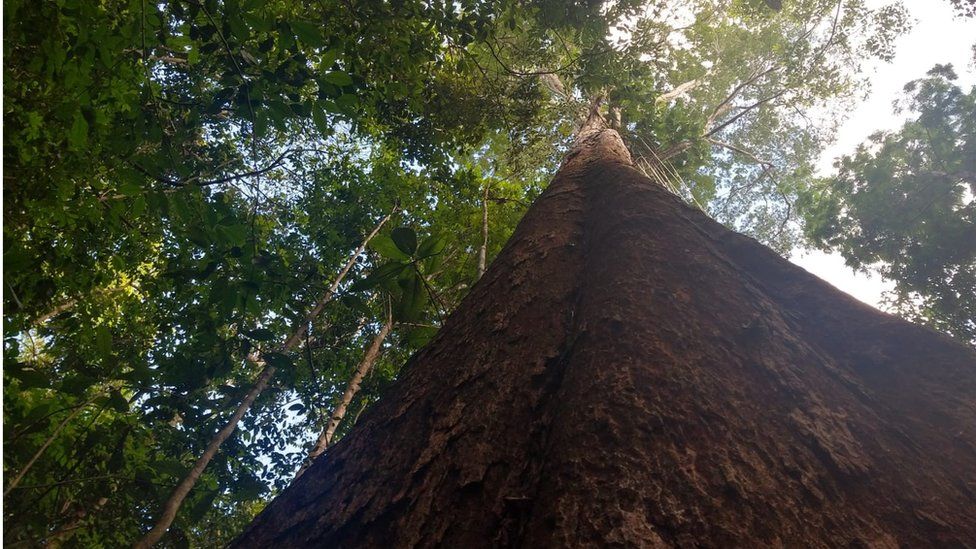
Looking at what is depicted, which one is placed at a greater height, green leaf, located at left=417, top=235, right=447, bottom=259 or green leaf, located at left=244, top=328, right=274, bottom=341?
→ green leaf, located at left=417, top=235, right=447, bottom=259

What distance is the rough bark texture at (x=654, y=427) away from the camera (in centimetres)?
84

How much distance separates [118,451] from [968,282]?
1309 cm

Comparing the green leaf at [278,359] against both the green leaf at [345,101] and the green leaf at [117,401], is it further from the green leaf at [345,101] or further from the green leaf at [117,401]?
the green leaf at [345,101]

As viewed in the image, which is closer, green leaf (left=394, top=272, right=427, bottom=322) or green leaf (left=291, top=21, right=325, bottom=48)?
green leaf (left=291, top=21, right=325, bottom=48)

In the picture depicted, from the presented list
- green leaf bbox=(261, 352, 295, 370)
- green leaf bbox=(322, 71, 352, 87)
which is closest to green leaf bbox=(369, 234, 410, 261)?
green leaf bbox=(322, 71, 352, 87)

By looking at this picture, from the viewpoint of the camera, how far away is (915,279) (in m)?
9.88

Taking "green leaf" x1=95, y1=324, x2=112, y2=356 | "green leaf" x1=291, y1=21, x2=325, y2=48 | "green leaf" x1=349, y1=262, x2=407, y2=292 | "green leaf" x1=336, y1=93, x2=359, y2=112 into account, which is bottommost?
"green leaf" x1=95, y1=324, x2=112, y2=356

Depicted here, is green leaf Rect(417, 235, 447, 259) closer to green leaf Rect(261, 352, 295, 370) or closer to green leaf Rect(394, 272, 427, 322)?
green leaf Rect(394, 272, 427, 322)

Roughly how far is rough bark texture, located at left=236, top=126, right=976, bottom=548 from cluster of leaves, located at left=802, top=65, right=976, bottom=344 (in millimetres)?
10726

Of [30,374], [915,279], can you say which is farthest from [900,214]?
[30,374]

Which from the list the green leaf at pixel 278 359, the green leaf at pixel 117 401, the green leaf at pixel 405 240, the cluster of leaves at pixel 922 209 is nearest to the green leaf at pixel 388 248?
the green leaf at pixel 405 240

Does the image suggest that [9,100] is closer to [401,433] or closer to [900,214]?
[401,433]

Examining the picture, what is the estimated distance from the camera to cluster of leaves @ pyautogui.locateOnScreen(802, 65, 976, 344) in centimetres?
920

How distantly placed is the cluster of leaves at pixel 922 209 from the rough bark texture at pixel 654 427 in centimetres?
1073
